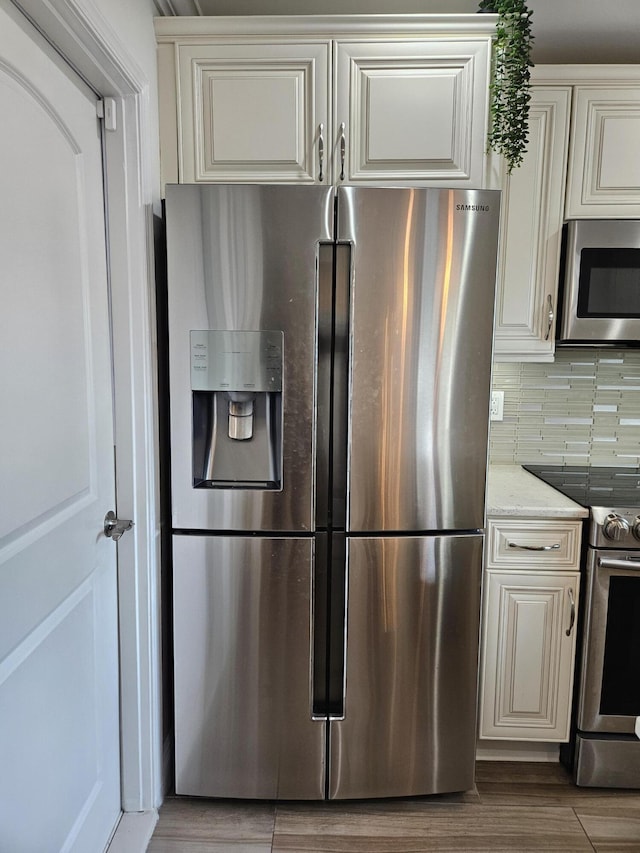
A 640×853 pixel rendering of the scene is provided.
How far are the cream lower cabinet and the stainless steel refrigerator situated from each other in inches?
8.1

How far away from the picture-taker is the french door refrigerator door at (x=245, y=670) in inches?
62.2

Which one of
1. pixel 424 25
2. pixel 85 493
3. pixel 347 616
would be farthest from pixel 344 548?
pixel 424 25

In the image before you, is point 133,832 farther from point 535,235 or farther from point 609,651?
point 535,235

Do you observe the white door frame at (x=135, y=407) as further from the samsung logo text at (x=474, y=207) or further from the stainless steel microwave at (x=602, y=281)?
the stainless steel microwave at (x=602, y=281)

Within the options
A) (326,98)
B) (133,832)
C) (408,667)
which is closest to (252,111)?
(326,98)

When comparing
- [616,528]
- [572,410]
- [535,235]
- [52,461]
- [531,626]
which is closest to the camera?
[52,461]

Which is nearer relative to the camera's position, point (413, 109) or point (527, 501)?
point (413, 109)

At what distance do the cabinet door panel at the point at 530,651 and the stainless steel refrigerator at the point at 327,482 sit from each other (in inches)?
8.1

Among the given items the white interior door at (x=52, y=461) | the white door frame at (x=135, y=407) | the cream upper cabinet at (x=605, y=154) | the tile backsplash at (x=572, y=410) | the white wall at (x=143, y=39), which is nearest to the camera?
the white interior door at (x=52, y=461)

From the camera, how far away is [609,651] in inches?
69.1

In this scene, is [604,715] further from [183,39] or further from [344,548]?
[183,39]

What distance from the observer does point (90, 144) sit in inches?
52.7

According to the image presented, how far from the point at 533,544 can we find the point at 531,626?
0.28m

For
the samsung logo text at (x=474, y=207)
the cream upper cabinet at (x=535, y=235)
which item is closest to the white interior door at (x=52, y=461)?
the samsung logo text at (x=474, y=207)
